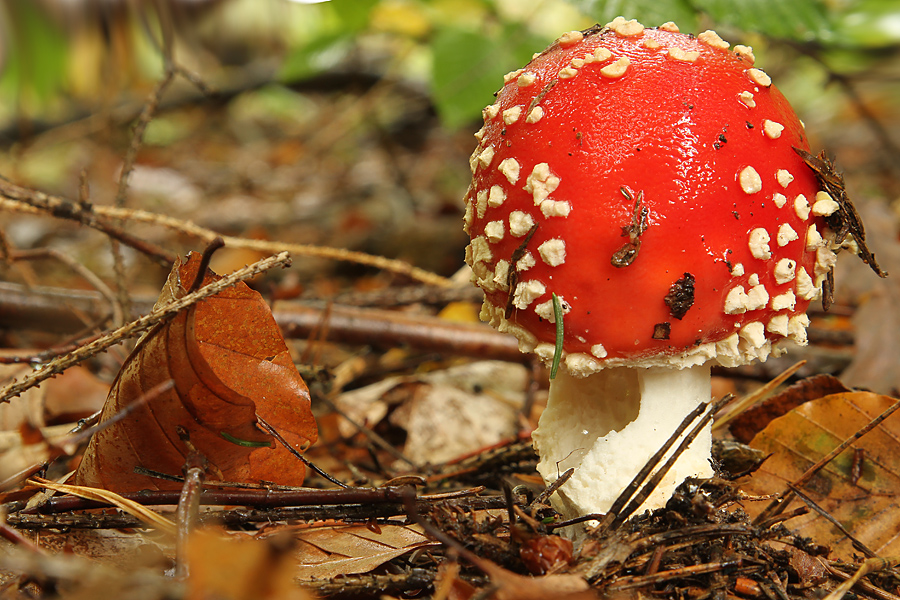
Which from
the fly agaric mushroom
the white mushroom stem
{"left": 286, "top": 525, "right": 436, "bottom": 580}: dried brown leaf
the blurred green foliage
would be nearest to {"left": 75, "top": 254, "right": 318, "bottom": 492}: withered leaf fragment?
{"left": 286, "top": 525, "right": 436, "bottom": 580}: dried brown leaf

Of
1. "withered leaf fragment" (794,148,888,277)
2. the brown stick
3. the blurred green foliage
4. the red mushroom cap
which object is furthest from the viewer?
the blurred green foliage

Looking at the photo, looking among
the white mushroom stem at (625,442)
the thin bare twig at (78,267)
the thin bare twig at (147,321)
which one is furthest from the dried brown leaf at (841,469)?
the thin bare twig at (78,267)

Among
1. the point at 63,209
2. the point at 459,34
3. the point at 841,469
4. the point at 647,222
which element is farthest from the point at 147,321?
the point at 459,34

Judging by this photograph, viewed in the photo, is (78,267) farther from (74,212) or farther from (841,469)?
(841,469)

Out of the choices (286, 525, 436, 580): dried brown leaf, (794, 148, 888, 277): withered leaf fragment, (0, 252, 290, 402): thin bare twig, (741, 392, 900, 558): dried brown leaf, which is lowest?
(286, 525, 436, 580): dried brown leaf

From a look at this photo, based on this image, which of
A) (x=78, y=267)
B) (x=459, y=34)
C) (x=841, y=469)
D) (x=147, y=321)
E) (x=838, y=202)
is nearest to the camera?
(x=147, y=321)

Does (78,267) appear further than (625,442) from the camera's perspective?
Yes

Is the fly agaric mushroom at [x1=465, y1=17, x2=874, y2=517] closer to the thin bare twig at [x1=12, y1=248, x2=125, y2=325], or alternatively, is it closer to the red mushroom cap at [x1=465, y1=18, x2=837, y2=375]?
the red mushroom cap at [x1=465, y1=18, x2=837, y2=375]

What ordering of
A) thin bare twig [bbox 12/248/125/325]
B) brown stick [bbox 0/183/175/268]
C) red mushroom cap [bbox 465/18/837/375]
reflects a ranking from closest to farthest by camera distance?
red mushroom cap [bbox 465/18/837/375] → brown stick [bbox 0/183/175/268] → thin bare twig [bbox 12/248/125/325]
